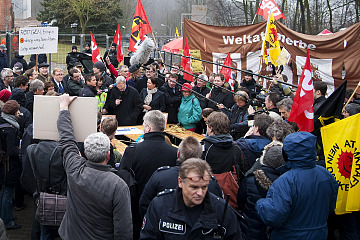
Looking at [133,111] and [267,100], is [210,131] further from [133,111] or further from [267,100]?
[133,111]

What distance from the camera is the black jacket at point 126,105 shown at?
8.73m

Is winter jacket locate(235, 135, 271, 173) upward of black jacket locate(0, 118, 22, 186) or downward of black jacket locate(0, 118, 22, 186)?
upward

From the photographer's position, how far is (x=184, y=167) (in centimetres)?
321

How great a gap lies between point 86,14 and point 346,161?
107ft

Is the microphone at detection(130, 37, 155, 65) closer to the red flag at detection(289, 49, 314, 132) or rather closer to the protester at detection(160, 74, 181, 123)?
the red flag at detection(289, 49, 314, 132)

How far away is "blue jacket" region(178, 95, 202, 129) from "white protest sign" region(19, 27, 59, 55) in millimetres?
4087

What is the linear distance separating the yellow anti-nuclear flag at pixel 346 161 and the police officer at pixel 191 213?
1.83 m

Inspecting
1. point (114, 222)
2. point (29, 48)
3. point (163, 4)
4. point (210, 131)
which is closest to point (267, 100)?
point (210, 131)

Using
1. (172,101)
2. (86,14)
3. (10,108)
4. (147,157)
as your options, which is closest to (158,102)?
(172,101)

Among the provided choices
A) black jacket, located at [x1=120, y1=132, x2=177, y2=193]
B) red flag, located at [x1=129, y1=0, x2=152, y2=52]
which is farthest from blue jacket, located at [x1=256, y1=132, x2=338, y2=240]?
red flag, located at [x1=129, y1=0, x2=152, y2=52]

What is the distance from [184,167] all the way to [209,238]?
1.78 feet

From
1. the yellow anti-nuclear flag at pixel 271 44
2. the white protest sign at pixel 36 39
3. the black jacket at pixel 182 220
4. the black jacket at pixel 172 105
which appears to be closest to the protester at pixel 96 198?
the black jacket at pixel 182 220

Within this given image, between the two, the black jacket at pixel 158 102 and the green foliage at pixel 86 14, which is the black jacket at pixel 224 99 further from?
the green foliage at pixel 86 14

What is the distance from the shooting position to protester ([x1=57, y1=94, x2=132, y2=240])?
3.67 metres
